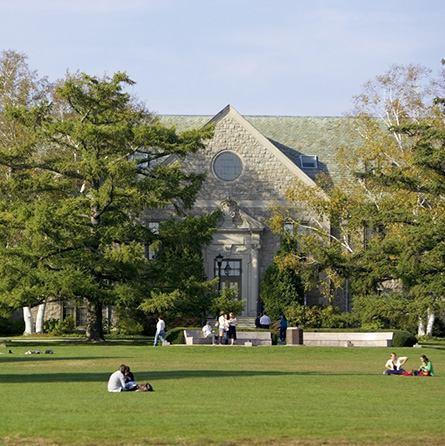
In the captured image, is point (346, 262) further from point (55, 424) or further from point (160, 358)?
point (55, 424)

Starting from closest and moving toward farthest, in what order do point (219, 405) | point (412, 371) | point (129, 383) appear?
1. point (219, 405)
2. point (129, 383)
3. point (412, 371)

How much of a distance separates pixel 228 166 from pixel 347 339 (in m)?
17.0

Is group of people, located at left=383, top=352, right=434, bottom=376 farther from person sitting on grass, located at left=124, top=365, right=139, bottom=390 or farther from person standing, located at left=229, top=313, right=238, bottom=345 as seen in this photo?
person standing, located at left=229, top=313, right=238, bottom=345

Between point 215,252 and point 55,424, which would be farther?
point 215,252

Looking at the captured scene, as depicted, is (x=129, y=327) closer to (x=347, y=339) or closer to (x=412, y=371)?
(x=347, y=339)

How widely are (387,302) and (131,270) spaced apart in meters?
10.7

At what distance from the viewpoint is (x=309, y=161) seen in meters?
60.7

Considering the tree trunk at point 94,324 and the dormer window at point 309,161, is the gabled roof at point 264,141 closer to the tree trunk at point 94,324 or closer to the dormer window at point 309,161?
the dormer window at point 309,161

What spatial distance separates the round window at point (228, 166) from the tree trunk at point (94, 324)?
1477cm

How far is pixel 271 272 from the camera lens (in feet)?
181

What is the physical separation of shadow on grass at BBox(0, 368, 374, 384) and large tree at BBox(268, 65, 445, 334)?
52.9 ft

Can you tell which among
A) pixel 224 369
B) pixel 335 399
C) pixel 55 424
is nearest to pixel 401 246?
pixel 224 369

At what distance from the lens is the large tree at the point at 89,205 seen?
42.4 metres

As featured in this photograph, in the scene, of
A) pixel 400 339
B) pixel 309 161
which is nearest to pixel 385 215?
pixel 400 339
